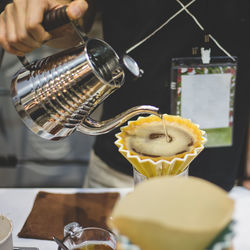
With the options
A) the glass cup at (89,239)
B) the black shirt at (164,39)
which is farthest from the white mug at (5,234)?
the black shirt at (164,39)

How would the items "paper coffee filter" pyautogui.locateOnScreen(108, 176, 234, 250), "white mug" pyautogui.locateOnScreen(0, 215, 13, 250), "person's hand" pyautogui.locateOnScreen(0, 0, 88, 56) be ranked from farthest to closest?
1. "person's hand" pyautogui.locateOnScreen(0, 0, 88, 56)
2. "white mug" pyautogui.locateOnScreen(0, 215, 13, 250)
3. "paper coffee filter" pyautogui.locateOnScreen(108, 176, 234, 250)

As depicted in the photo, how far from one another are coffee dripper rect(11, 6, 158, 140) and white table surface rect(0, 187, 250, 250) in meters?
0.36

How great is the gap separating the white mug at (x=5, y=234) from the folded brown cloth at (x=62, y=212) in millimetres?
227

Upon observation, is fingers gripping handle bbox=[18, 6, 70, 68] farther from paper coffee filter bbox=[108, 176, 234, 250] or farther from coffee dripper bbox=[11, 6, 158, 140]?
paper coffee filter bbox=[108, 176, 234, 250]

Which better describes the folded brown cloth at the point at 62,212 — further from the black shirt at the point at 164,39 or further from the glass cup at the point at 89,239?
the black shirt at the point at 164,39

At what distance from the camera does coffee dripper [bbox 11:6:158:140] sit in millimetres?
789

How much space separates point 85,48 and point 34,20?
18 cm

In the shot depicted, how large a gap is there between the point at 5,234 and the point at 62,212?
34 centimetres

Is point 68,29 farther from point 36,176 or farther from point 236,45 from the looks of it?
point 36,176

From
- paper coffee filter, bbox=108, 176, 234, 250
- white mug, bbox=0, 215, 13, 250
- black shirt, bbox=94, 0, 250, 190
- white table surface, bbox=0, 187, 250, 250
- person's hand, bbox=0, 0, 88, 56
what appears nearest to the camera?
paper coffee filter, bbox=108, 176, 234, 250

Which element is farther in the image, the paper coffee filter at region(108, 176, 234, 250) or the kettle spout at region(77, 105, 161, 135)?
the kettle spout at region(77, 105, 161, 135)

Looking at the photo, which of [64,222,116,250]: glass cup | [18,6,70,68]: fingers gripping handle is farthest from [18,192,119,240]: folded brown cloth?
[18,6,70,68]: fingers gripping handle

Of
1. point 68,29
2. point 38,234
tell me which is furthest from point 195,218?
point 38,234

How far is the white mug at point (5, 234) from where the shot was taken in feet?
2.51
